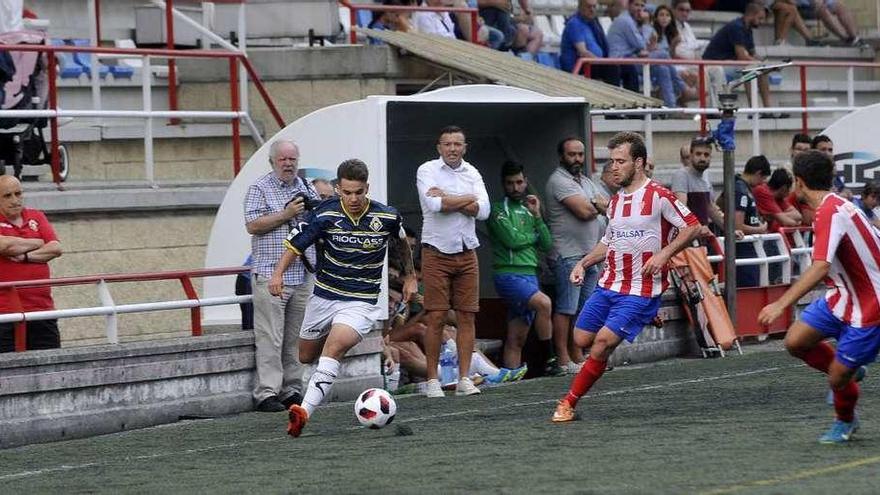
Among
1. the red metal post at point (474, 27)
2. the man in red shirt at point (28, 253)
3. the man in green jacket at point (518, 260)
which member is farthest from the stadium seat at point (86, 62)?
the man in red shirt at point (28, 253)

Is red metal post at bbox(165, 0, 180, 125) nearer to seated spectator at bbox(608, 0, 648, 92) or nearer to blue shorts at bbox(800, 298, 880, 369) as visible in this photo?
seated spectator at bbox(608, 0, 648, 92)

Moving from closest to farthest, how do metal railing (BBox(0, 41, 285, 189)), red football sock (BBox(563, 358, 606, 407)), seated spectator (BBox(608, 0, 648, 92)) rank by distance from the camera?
1. red football sock (BBox(563, 358, 606, 407))
2. metal railing (BBox(0, 41, 285, 189))
3. seated spectator (BBox(608, 0, 648, 92))

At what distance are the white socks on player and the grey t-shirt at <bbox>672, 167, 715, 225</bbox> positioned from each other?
6311 mm

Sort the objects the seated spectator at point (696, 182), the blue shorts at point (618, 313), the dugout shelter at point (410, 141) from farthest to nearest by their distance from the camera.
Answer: the seated spectator at point (696, 182) → the dugout shelter at point (410, 141) → the blue shorts at point (618, 313)

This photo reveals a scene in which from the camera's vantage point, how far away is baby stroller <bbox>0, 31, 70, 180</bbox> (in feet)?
50.5

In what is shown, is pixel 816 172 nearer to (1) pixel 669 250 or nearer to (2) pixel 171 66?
(1) pixel 669 250

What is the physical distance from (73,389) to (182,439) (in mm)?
917

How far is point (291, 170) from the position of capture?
13734 mm

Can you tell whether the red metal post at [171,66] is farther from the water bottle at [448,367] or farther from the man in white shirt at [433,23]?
the water bottle at [448,367]

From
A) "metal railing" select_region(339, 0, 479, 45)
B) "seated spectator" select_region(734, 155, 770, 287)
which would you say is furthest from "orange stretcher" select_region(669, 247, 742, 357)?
"metal railing" select_region(339, 0, 479, 45)

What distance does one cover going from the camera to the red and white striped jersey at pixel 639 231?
12.0 meters

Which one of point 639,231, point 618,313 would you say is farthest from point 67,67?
point 618,313

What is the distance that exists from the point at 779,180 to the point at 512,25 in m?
4.35

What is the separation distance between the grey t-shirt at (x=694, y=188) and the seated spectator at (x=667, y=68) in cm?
415
